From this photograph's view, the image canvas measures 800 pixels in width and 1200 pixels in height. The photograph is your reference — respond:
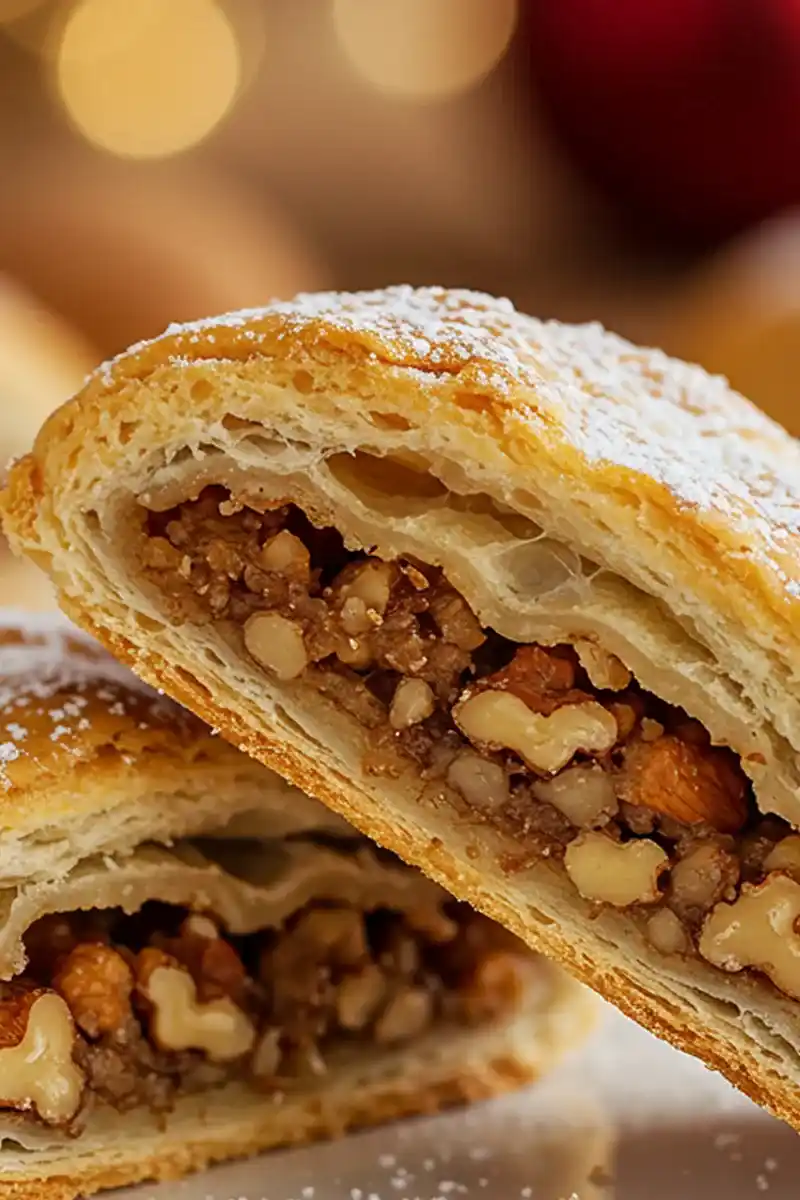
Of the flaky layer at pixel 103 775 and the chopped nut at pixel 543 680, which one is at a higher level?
the chopped nut at pixel 543 680

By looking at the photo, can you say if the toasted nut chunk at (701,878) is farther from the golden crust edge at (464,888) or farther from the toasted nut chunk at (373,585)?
the toasted nut chunk at (373,585)

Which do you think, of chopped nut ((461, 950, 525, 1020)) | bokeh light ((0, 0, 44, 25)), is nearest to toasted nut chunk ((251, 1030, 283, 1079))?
chopped nut ((461, 950, 525, 1020))

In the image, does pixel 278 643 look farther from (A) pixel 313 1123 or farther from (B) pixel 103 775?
(A) pixel 313 1123

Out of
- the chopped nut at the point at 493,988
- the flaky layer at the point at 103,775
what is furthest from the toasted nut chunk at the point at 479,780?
the chopped nut at the point at 493,988

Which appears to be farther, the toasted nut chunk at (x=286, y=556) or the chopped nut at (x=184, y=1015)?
the chopped nut at (x=184, y=1015)

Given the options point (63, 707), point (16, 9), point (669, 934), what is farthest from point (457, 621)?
point (16, 9)

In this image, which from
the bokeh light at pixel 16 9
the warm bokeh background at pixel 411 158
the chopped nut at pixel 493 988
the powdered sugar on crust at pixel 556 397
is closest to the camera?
the powdered sugar on crust at pixel 556 397

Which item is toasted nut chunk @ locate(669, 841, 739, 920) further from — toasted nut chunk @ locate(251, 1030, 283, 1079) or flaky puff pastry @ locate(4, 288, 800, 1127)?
toasted nut chunk @ locate(251, 1030, 283, 1079)
